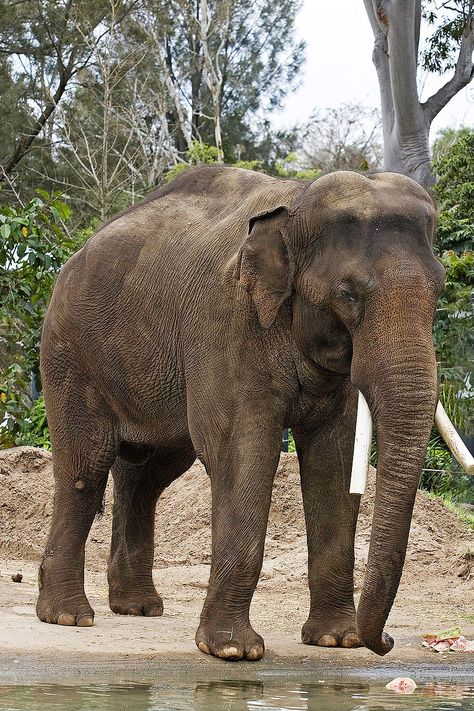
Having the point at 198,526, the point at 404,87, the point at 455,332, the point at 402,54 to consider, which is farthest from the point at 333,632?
the point at 402,54

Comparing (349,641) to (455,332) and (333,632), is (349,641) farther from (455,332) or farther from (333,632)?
(455,332)

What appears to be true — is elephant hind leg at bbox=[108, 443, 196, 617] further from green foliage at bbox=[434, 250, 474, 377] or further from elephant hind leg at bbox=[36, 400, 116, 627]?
green foliage at bbox=[434, 250, 474, 377]

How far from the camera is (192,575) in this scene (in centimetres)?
1102

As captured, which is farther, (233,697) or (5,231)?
(5,231)

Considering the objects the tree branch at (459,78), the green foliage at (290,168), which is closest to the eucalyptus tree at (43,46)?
the green foliage at (290,168)

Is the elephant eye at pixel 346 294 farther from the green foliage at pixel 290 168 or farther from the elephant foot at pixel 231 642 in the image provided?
the green foliage at pixel 290 168

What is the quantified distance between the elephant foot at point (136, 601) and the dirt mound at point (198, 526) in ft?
7.23

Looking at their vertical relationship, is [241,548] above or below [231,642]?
above

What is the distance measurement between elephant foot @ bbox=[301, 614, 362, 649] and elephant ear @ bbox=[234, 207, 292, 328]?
5.90ft

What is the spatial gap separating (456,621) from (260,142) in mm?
40109

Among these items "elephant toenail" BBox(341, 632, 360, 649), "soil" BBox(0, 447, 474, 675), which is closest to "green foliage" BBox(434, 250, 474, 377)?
"soil" BBox(0, 447, 474, 675)

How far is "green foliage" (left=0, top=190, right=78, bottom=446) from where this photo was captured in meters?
13.4

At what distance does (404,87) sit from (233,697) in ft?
43.8

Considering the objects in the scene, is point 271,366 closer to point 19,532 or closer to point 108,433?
point 108,433
